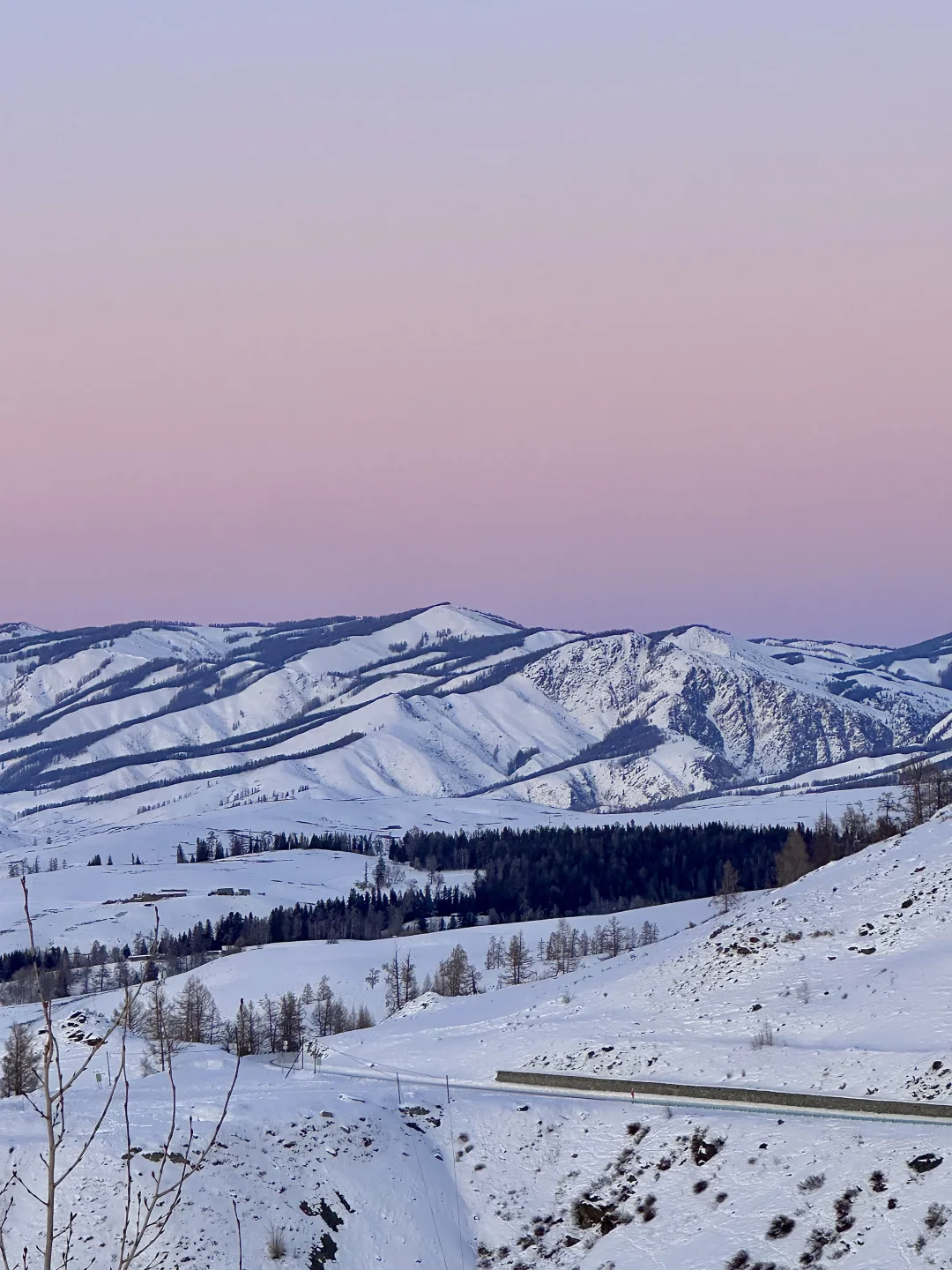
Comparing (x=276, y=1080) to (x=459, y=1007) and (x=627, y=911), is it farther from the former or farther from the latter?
(x=627, y=911)

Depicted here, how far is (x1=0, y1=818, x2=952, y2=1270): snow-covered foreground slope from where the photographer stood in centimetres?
5019

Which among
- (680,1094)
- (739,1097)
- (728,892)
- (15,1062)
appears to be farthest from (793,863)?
(15,1062)

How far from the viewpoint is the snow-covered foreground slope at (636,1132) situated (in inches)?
1976

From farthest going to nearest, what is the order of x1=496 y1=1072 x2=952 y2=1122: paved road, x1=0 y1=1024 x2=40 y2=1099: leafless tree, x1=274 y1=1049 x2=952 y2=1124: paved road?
x1=0 y1=1024 x2=40 y2=1099: leafless tree → x1=274 y1=1049 x2=952 y2=1124: paved road → x1=496 y1=1072 x2=952 y2=1122: paved road

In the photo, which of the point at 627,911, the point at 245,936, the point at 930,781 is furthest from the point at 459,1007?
the point at 245,936

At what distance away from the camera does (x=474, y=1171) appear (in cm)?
6075

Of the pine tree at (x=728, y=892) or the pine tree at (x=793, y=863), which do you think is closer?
the pine tree at (x=793, y=863)

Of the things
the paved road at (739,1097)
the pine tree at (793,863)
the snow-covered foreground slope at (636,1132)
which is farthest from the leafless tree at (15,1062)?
the pine tree at (793,863)

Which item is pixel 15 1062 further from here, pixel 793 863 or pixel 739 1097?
pixel 793 863

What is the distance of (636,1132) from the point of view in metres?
59.1

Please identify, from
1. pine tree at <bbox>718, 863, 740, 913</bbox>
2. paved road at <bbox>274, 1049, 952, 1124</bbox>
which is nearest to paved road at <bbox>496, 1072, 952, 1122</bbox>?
paved road at <bbox>274, 1049, 952, 1124</bbox>

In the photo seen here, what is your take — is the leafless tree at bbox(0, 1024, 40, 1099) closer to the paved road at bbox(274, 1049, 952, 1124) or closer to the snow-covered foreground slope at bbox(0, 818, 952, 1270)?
the snow-covered foreground slope at bbox(0, 818, 952, 1270)

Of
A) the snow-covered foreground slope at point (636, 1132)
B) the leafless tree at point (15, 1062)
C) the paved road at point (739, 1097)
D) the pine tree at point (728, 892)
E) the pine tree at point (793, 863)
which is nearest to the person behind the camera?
the snow-covered foreground slope at point (636, 1132)

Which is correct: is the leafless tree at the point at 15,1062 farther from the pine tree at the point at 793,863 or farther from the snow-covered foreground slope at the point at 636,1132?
the pine tree at the point at 793,863
